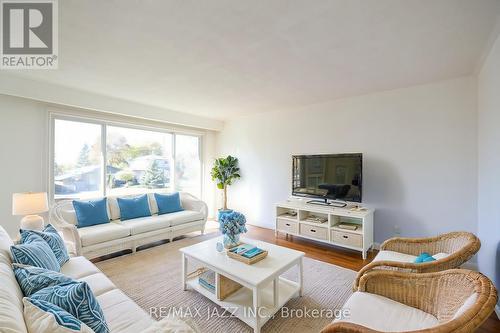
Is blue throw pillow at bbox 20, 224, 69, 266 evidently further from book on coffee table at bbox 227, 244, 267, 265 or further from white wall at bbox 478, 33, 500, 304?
white wall at bbox 478, 33, 500, 304

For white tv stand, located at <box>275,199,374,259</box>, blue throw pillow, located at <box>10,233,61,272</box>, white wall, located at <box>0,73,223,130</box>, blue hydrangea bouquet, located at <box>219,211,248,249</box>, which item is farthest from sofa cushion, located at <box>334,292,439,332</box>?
white wall, located at <box>0,73,223,130</box>

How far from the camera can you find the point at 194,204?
14.1ft

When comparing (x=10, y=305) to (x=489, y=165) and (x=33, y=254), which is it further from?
(x=489, y=165)

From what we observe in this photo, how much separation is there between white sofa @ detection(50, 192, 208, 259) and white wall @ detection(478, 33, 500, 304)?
3758 millimetres

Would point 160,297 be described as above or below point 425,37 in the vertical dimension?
below

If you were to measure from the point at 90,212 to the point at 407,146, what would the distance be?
471 cm

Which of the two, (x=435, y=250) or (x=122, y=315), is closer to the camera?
(x=122, y=315)

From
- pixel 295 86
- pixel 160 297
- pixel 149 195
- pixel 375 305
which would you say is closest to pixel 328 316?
pixel 375 305

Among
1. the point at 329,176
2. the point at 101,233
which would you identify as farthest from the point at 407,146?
the point at 101,233

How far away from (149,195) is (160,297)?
2.29 metres

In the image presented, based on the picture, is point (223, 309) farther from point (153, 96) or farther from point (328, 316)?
point (153, 96)

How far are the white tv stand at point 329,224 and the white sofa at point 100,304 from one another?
108 inches

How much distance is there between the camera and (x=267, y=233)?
4.37 metres

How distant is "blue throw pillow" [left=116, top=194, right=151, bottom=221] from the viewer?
362cm
